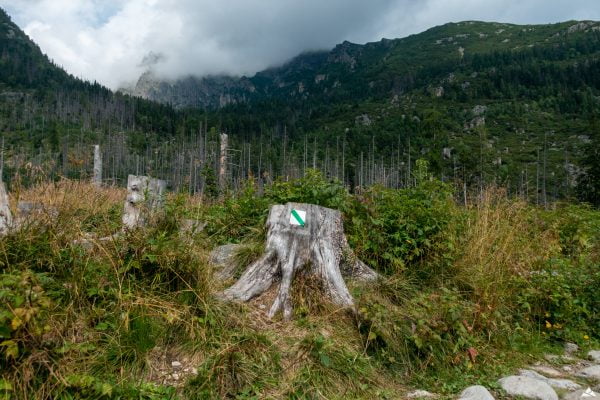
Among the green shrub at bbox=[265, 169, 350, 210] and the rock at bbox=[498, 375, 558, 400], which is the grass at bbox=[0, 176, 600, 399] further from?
the green shrub at bbox=[265, 169, 350, 210]

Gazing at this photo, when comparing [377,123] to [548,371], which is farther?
[377,123]

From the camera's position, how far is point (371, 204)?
5.04 meters

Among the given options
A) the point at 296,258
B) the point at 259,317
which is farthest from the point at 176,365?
the point at 296,258

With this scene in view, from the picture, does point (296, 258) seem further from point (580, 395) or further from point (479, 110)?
point (479, 110)

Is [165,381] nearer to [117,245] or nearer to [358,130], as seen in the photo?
[117,245]

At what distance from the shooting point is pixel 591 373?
3369 millimetres

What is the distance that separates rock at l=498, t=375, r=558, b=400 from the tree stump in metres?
3.63

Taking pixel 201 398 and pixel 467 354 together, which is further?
pixel 467 354

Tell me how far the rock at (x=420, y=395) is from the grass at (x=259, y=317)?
0.10 m

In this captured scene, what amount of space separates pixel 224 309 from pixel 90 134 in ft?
354

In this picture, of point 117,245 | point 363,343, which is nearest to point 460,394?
point 363,343

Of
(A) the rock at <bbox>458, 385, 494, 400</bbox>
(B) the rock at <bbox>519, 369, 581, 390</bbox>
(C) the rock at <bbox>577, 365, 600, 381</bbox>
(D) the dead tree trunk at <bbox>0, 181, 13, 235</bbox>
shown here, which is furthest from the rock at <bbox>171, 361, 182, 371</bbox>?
(C) the rock at <bbox>577, 365, 600, 381</bbox>

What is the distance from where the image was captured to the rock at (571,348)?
4.00 meters

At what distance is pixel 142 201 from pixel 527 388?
3944 millimetres
